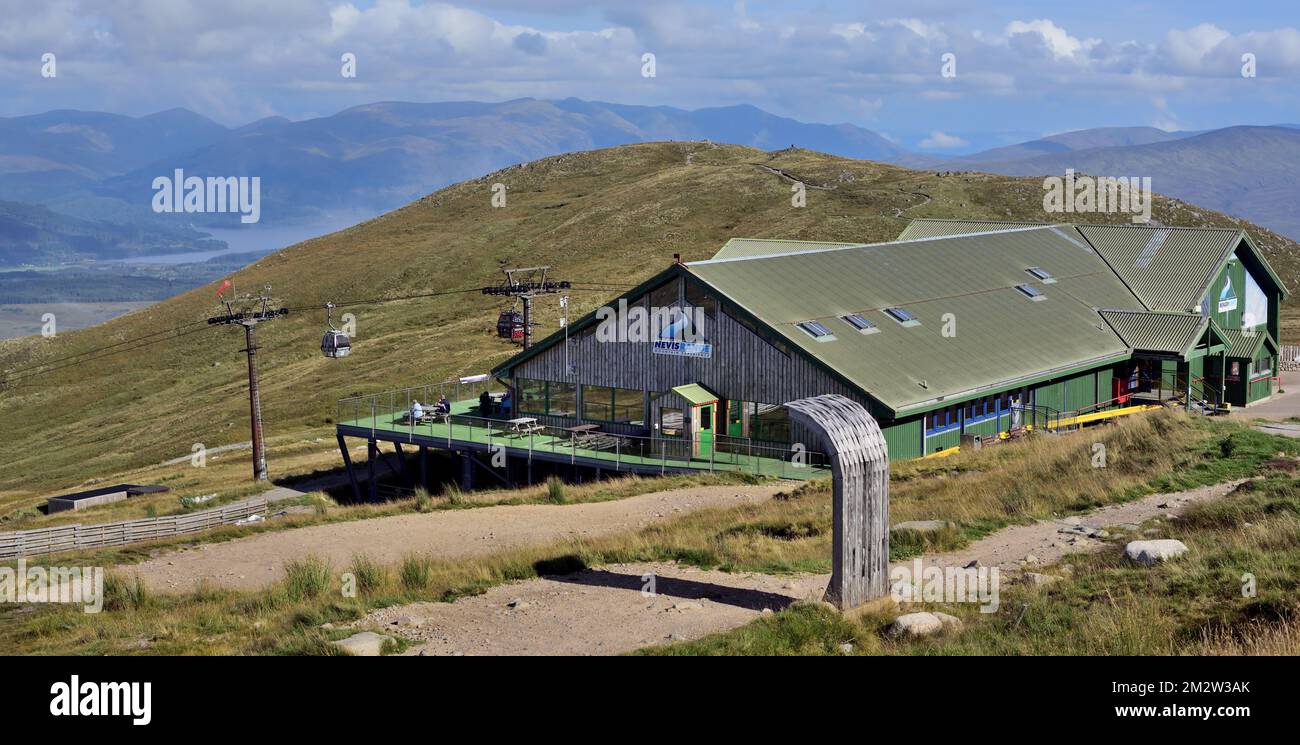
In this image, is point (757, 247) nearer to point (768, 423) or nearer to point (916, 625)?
point (768, 423)

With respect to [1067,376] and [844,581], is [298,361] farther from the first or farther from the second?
[844,581]

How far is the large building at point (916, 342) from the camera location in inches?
1606

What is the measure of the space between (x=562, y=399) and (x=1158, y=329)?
2484 centimetres

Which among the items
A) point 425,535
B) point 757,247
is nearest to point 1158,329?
point 757,247

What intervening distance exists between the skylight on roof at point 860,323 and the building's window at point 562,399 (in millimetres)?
10260

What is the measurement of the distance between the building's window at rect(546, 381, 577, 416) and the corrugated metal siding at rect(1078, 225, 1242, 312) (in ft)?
87.0

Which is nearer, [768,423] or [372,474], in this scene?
[768,423]

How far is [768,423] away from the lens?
4103cm

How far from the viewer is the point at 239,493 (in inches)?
1896

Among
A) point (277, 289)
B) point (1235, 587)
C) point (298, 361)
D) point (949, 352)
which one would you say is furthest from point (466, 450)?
point (277, 289)

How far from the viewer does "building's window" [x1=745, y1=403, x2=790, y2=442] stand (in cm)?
4069

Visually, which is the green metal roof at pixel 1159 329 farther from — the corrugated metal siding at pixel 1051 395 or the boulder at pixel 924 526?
the boulder at pixel 924 526

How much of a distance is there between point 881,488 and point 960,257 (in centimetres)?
3835
